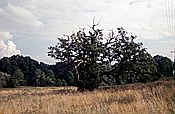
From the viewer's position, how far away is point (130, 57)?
3300 cm

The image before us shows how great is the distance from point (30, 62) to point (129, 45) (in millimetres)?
83418

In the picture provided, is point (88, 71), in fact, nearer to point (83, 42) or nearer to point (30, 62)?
point (83, 42)

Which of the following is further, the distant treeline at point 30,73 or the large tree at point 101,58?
the distant treeline at point 30,73

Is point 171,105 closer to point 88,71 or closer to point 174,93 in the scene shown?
point 174,93

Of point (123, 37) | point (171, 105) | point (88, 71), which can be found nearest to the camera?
point (171, 105)

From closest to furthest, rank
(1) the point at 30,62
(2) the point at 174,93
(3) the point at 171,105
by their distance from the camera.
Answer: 1. (3) the point at 171,105
2. (2) the point at 174,93
3. (1) the point at 30,62

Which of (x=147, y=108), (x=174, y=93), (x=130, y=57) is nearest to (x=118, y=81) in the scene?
(x=130, y=57)

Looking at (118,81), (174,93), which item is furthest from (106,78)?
(174,93)

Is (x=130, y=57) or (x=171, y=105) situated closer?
(x=171, y=105)

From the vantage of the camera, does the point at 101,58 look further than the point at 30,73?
No

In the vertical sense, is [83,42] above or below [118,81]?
above

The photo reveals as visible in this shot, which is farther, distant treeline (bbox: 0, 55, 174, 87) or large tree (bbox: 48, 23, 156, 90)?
distant treeline (bbox: 0, 55, 174, 87)

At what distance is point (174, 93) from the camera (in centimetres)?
1047

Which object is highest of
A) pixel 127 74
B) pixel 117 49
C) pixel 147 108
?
pixel 117 49
